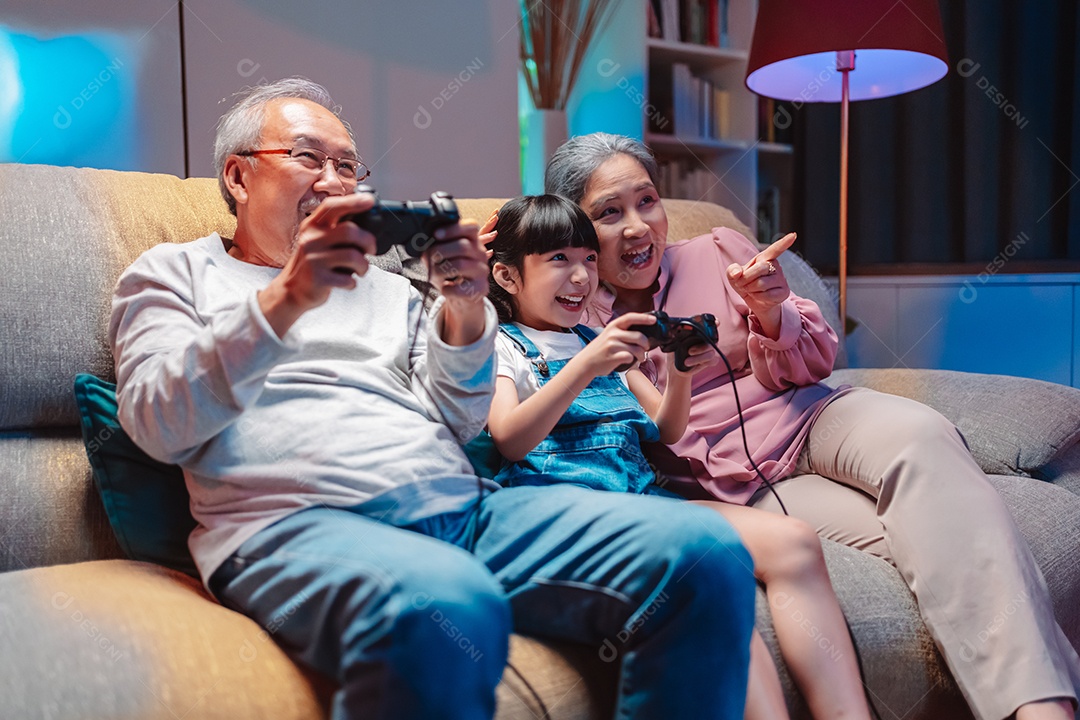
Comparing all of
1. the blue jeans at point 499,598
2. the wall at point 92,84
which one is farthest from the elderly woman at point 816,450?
the wall at point 92,84

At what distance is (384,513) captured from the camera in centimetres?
109

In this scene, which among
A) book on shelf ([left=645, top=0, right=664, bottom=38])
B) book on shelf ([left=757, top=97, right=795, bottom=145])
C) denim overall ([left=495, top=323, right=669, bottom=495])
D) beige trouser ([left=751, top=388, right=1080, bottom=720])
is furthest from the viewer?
book on shelf ([left=757, top=97, right=795, bottom=145])

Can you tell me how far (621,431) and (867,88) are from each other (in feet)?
5.28

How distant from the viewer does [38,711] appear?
85 centimetres

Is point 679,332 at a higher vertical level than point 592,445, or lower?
higher

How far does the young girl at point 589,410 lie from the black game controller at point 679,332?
0.02 metres

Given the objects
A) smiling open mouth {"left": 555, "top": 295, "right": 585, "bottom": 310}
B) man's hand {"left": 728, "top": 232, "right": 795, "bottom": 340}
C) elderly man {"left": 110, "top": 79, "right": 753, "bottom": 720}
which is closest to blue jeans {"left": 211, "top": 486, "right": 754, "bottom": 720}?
elderly man {"left": 110, "top": 79, "right": 753, "bottom": 720}

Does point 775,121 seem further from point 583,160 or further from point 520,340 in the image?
point 520,340

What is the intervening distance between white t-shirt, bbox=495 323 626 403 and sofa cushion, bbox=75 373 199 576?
493mm

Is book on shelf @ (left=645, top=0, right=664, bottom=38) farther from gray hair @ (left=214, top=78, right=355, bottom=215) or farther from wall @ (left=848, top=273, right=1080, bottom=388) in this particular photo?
gray hair @ (left=214, top=78, right=355, bottom=215)

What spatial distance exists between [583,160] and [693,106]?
1.87 m

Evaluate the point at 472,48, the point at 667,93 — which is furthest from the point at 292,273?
the point at 667,93

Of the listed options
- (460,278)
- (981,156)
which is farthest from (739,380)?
(981,156)

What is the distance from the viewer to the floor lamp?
209cm
